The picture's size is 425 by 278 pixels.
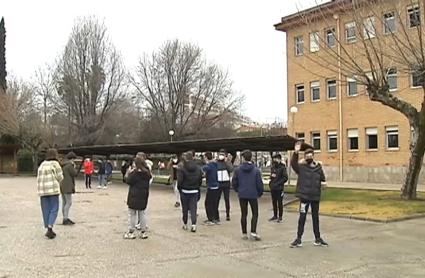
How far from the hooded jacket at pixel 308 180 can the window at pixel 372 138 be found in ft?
89.1

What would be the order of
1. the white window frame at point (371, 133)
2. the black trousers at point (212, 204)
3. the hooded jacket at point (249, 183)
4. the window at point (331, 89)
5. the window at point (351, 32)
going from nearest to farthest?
the hooded jacket at point (249, 183)
the black trousers at point (212, 204)
the window at point (351, 32)
the white window frame at point (371, 133)
the window at point (331, 89)

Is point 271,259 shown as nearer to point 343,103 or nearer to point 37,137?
point 343,103

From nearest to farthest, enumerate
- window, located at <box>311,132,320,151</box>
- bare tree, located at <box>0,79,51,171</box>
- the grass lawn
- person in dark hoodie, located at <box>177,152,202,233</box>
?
person in dark hoodie, located at <box>177,152,202,233</box> < the grass lawn < window, located at <box>311,132,320,151</box> < bare tree, located at <box>0,79,51,171</box>

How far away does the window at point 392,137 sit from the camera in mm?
35125

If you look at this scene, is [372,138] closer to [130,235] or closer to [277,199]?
[277,199]

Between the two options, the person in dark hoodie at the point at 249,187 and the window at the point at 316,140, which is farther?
the window at the point at 316,140

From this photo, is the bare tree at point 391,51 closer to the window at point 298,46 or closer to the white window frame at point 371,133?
the white window frame at point 371,133

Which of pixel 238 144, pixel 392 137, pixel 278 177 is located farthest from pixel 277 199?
pixel 392 137

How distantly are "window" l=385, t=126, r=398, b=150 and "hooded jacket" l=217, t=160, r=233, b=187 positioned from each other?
23289 mm

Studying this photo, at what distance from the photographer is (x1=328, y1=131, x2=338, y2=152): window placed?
129 ft

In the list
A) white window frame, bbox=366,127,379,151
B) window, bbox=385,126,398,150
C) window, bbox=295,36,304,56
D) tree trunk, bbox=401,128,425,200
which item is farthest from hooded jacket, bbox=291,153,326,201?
window, bbox=295,36,304,56

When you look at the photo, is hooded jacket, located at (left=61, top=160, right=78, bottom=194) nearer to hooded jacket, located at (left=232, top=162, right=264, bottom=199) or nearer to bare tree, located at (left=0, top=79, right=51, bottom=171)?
hooded jacket, located at (left=232, top=162, right=264, bottom=199)

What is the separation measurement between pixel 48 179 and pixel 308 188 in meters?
5.31

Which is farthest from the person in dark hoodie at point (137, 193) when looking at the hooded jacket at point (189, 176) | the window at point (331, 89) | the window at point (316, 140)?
the window at point (316, 140)
